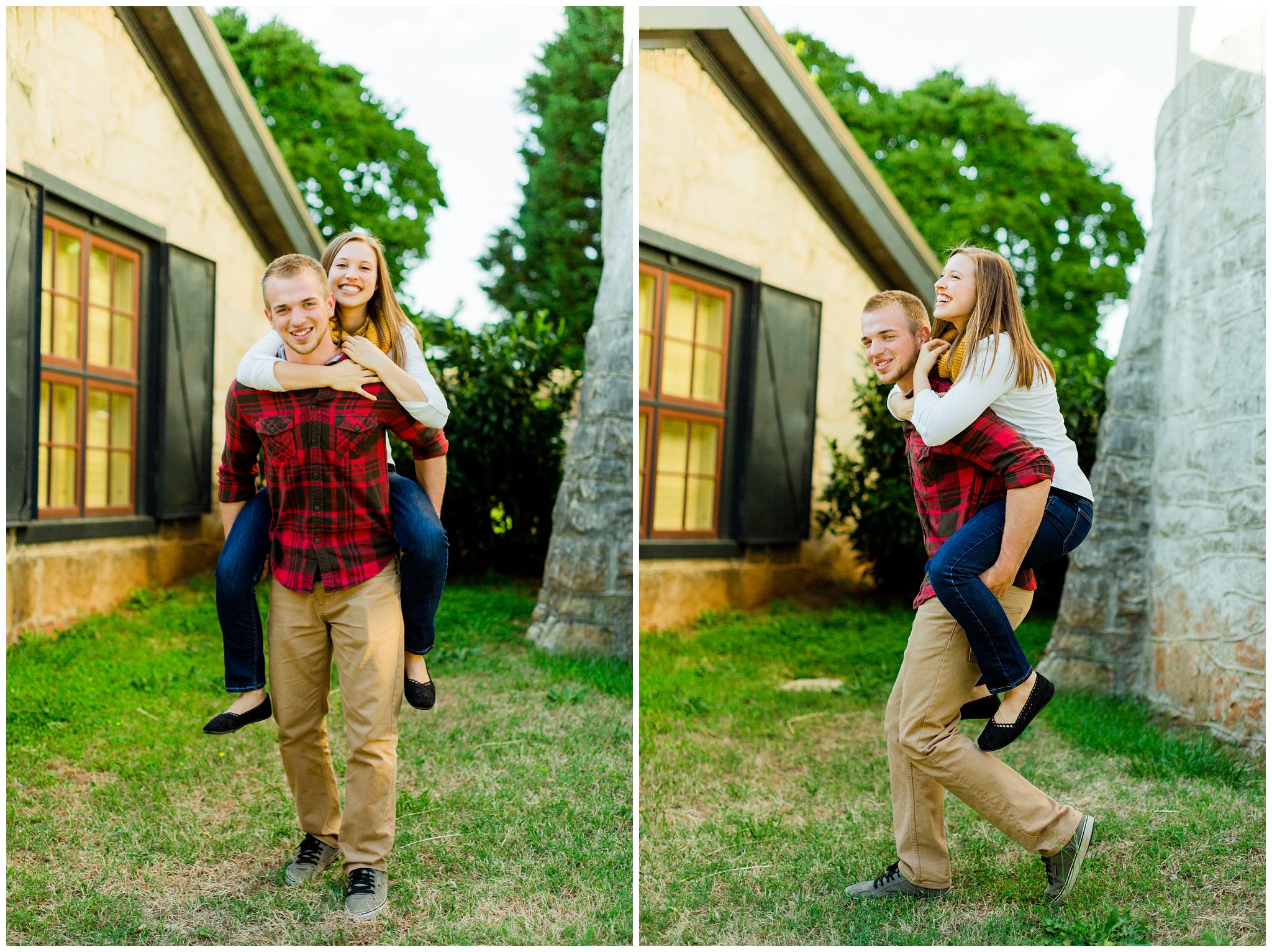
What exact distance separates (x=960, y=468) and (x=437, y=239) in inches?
264

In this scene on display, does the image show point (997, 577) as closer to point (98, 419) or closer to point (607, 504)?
point (607, 504)

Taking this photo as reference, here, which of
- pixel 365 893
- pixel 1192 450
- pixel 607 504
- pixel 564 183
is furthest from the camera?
pixel 564 183

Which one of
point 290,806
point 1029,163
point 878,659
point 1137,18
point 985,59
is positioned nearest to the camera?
point 290,806

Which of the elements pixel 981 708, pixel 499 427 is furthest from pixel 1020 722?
pixel 499 427

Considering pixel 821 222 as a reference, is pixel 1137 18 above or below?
above

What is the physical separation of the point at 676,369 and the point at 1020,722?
11.2 ft

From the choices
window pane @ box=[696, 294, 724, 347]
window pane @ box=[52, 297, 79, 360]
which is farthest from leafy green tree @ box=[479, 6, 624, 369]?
window pane @ box=[52, 297, 79, 360]

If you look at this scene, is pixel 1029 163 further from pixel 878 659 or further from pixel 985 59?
pixel 878 659

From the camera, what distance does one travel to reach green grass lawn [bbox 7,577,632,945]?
7.76ft

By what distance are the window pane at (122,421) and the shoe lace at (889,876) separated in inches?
207

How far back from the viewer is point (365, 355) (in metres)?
2.32

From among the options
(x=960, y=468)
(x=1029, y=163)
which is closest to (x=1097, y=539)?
(x=960, y=468)

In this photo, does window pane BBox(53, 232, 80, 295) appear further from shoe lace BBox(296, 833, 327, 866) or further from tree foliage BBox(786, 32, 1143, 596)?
tree foliage BBox(786, 32, 1143, 596)

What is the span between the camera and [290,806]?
309 cm
